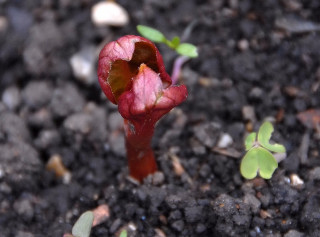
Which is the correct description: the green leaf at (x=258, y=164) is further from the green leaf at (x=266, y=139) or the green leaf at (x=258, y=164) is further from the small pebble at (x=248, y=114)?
the small pebble at (x=248, y=114)

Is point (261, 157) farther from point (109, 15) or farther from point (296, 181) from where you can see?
point (109, 15)

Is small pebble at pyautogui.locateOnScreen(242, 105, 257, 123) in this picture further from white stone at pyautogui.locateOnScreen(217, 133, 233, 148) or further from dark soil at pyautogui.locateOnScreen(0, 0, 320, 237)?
white stone at pyautogui.locateOnScreen(217, 133, 233, 148)

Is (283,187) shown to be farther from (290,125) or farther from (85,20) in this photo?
(85,20)

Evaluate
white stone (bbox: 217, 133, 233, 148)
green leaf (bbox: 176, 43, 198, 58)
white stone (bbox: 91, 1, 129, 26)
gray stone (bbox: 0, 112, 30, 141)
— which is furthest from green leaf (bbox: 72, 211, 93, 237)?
white stone (bbox: 91, 1, 129, 26)

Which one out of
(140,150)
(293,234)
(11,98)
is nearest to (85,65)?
(11,98)

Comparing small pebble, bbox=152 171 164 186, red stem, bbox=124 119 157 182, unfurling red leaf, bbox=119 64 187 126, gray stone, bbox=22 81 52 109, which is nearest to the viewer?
unfurling red leaf, bbox=119 64 187 126

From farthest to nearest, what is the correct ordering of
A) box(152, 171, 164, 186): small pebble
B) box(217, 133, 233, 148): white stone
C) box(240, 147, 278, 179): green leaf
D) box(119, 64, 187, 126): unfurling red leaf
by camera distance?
box(217, 133, 233, 148): white stone < box(152, 171, 164, 186): small pebble < box(240, 147, 278, 179): green leaf < box(119, 64, 187, 126): unfurling red leaf

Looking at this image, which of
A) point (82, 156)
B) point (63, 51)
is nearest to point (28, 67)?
point (63, 51)
